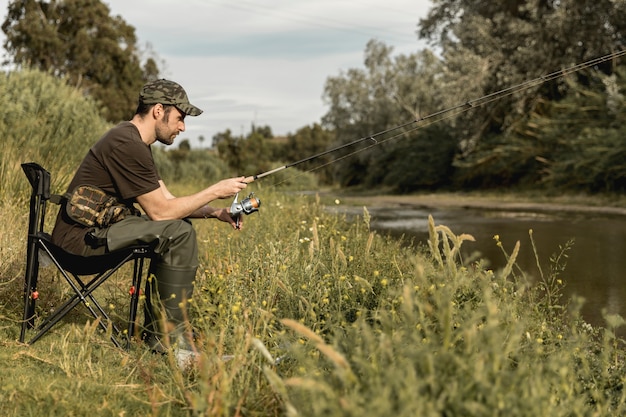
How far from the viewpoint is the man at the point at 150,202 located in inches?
175

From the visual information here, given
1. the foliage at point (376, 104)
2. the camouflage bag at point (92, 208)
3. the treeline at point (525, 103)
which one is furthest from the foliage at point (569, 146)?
the camouflage bag at point (92, 208)

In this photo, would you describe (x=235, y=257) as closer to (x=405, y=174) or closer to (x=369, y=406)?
(x=369, y=406)

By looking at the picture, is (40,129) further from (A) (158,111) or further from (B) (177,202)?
(B) (177,202)

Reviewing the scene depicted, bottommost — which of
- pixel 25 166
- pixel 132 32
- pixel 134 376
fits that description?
pixel 134 376

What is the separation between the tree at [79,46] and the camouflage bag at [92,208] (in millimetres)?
39995

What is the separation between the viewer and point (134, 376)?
3.91 m

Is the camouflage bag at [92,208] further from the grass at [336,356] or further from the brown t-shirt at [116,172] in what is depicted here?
the grass at [336,356]

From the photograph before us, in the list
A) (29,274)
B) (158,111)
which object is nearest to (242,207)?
(158,111)

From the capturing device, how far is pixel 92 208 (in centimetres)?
455

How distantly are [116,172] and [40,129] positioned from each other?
6.35 meters

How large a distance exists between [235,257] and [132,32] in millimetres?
47895

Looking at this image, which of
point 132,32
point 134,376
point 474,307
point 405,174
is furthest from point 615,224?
point 132,32

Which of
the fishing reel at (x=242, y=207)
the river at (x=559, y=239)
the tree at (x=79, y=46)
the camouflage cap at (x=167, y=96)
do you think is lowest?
the river at (x=559, y=239)

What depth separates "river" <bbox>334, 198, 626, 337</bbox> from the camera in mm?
8273
